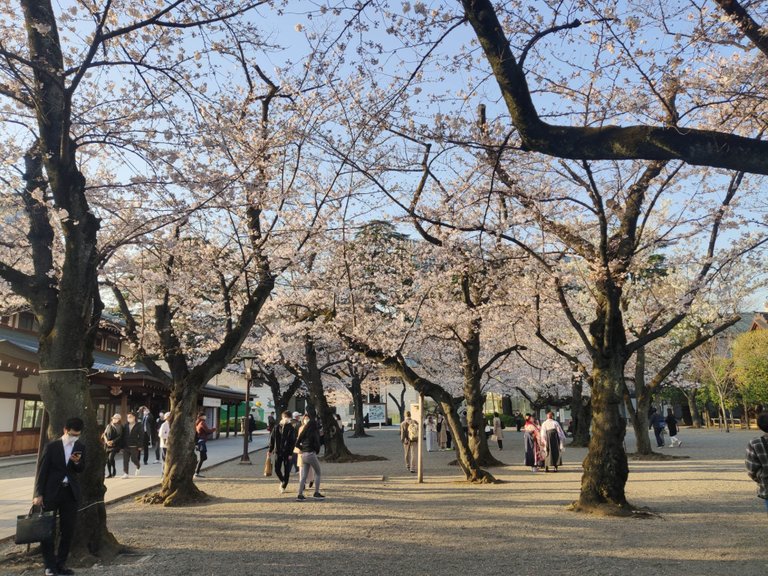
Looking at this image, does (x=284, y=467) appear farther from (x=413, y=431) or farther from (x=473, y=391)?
(x=473, y=391)

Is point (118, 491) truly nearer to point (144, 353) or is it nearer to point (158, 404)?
point (144, 353)

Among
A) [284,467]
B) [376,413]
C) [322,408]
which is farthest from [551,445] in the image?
[376,413]

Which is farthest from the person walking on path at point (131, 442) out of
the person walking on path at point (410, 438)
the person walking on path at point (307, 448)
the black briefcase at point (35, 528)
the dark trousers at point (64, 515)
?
the black briefcase at point (35, 528)

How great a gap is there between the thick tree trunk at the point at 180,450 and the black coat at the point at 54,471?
4030 millimetres

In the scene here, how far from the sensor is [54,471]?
5812mm

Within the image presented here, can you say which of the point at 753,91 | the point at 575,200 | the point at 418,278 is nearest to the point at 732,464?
the point at 418,278

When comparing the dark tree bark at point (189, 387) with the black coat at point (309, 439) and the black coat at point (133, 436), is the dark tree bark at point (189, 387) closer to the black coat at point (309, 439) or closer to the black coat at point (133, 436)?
the black coat at point (309, 439)

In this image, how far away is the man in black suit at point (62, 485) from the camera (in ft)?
18.8

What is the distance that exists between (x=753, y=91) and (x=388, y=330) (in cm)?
1226

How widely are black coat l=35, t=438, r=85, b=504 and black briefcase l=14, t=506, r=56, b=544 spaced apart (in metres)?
0.22

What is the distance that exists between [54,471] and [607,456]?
767 cm

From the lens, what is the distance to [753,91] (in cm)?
602

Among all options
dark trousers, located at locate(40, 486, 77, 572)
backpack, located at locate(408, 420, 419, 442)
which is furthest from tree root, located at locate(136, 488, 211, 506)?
backpack, located at locate(408, 420, 419, 442)

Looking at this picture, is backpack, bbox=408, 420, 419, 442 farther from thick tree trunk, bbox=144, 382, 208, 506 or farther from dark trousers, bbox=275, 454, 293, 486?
thick tree trunk, bbox=144, 382, 208, 506
